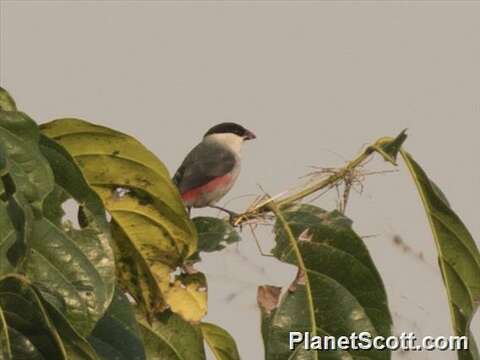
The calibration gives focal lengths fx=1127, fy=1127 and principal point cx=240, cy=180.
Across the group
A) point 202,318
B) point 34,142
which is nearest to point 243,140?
point 202,318

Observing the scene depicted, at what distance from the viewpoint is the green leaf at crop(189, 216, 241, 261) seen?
270 cm

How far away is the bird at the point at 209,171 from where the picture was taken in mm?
6781

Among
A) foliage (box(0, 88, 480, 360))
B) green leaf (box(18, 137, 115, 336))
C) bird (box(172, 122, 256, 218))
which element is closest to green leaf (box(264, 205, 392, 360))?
foliage (box(0, 88, 480, 360))

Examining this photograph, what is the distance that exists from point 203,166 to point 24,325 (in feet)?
18.1

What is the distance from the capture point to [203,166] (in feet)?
23.6

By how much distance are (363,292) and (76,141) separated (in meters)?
0.72

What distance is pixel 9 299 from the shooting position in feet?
5.66

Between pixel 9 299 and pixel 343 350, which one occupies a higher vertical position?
pixel 9 299

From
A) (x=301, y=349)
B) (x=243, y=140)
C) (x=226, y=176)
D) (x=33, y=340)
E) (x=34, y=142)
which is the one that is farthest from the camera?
(x=243, y=140)

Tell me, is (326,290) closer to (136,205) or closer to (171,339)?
(171,339)

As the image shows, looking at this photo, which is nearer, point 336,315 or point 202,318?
point 336,315

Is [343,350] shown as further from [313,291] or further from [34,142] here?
[34,142]

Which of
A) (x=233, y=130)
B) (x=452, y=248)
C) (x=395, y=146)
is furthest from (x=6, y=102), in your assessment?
(x=233, y=130)

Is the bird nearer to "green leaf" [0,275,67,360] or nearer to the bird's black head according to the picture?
the bird's black head
